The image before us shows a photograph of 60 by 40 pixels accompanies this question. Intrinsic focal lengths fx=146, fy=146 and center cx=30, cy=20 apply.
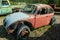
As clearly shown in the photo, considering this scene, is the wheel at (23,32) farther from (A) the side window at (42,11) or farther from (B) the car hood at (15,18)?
(A) the side window at (42,11)

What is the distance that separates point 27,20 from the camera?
7566 millimetres

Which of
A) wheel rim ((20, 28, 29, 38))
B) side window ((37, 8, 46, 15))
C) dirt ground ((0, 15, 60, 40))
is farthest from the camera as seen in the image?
side window ((37, 8, 46, 15))

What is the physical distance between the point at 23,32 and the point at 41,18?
1583 millimetres

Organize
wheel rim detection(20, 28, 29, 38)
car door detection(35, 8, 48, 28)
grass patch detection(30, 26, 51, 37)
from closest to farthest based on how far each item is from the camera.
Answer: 1. wheel rim detection(20, 28, 29, 38)
2. grass patch detection(30, 26, 51, 37)
3. car door detection(35, 8, 48, 28)

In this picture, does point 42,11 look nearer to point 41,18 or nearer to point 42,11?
point 42,11

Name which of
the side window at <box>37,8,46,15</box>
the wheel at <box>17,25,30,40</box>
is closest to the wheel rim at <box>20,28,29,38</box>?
the wheel at <box>17,25,30,40</box>

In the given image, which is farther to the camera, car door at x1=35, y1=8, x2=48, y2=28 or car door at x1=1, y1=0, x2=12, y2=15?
car door at x1=1, y1=0, x2=12, y2=15

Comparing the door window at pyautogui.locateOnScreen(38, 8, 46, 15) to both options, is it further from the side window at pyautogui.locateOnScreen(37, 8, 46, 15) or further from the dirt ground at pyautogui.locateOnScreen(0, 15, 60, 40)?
the dirt ground at pyautogui.locateOnScreen(0, 15, 60, 40)

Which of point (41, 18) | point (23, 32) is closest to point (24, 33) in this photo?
point (23, 32)

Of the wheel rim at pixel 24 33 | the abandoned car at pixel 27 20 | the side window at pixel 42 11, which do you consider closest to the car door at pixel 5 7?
the abandoned car at pixel 27 20

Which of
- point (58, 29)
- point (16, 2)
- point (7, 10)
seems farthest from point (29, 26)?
point (16, 2)

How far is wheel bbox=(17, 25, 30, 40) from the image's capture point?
7273mm

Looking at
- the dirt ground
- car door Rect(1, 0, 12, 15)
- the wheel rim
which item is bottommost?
the dirt ground

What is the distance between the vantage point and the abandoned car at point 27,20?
7250 millimetres
